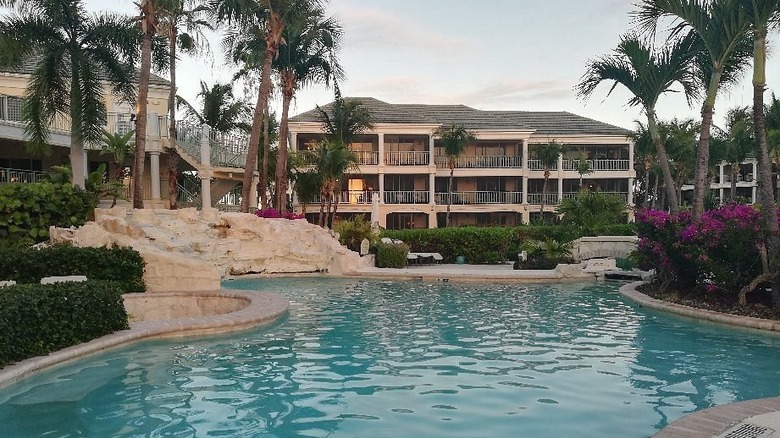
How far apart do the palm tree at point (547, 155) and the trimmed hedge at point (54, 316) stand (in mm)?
38013

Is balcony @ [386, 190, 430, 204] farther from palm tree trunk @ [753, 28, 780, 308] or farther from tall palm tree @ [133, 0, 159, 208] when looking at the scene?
palm tree trunk @ [753, 28, 780, 308]

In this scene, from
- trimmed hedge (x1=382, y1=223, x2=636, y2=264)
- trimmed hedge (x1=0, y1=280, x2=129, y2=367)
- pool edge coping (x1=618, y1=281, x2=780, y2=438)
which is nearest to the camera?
pool edge coping (x1=618, y1=281, x2=780, y2=438)

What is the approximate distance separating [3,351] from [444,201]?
39223mm

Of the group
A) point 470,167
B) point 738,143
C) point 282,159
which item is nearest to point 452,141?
point 470,167

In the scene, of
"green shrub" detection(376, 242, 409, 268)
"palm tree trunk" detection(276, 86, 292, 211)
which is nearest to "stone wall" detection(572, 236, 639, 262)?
"green shrub" detection(376, 242, 409, 268)

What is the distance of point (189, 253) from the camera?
17359 millimetres

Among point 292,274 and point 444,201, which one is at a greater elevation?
point 444,201

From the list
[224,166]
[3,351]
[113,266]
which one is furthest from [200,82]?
[3,351]

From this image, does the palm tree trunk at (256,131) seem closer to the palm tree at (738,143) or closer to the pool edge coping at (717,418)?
the pool edge coping at (717,418)

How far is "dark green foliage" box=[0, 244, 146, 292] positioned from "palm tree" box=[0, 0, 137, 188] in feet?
27.1

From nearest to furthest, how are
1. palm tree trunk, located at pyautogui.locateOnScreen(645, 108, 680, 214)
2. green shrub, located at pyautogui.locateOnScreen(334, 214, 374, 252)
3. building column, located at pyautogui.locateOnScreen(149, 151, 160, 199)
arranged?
palm tree trunk, located at pyautogui.locateOnScreen(645, 108, 680, 214)
green shrub, located at pyautogui.locateOnScreen(334, 214, 374, 252)
building column, located at pyautogui.locateOnScreen(149, 151, 160, 199)

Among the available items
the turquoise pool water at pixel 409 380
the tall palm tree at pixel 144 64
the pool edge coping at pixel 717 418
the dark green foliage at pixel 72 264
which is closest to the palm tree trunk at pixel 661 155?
the turquoise pool water at pixel 409 380

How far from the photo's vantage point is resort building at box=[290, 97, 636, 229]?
43.8 meters

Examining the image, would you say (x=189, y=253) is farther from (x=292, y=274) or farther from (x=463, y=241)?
(x=463, y=241)
